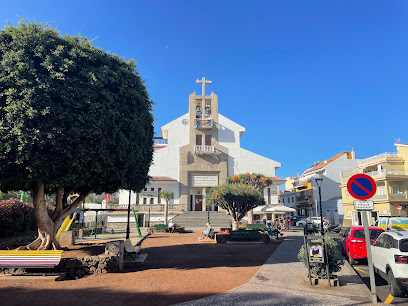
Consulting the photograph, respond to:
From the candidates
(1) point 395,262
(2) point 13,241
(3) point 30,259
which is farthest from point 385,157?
(2) point 13,241

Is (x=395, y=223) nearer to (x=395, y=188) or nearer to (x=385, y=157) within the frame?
(x=395, y=188)

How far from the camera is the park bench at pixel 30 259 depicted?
26.7 feet

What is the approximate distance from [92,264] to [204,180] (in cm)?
3437

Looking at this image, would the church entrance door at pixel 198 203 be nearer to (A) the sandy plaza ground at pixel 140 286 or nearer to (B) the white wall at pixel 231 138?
(B) the white wall at pixel 231 138

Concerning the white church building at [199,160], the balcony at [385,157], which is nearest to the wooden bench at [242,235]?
the white church building at [199,160]

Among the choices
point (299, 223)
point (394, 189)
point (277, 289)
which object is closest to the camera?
point (277, 289)

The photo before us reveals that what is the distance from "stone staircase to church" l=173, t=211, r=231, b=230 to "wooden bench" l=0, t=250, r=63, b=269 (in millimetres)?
25222

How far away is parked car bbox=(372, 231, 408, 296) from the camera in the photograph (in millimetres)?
→ 6180

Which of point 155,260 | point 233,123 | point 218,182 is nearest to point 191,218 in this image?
point 218,182

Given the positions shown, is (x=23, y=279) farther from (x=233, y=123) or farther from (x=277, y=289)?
(x=233, y=123)

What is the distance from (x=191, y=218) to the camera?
35.5 meters

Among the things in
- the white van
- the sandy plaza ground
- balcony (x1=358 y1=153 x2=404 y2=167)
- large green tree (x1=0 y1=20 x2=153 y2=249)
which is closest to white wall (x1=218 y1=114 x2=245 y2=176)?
balcony (x1=358 y1=153 x2=404 y2=167)

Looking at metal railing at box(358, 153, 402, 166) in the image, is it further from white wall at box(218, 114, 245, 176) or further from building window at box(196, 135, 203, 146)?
building window at box(196, 135, 203, 146)

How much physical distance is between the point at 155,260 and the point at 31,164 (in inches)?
242
